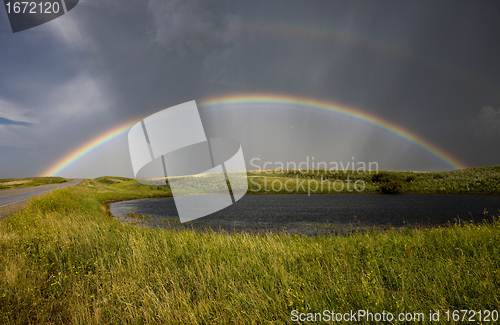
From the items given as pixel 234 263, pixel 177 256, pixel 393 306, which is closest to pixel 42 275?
pixel 177 256

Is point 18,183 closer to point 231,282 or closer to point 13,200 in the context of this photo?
point 13,200

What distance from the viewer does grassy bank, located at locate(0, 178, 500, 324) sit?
158 inches

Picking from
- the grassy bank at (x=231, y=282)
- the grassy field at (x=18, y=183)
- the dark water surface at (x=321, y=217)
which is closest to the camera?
the grassy bank at (x=231, y=282)

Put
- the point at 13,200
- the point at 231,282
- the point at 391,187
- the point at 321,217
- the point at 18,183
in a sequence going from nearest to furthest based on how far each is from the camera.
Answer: the point at 231,282
the point at 13,200
the point at 321,217
the point at 391,187
the point at 18,183

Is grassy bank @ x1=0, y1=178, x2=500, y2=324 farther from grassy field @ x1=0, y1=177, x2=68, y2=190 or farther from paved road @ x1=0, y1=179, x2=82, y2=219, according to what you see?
grassy field @ x1=0, y1=177, x2=68, y2=190

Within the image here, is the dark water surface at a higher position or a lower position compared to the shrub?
lower

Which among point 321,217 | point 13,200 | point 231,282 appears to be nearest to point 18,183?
point 13,200

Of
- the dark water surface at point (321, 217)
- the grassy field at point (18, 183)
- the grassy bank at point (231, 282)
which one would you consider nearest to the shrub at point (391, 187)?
the dark water surface at point (321, 217)

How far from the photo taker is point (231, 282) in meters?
4.91

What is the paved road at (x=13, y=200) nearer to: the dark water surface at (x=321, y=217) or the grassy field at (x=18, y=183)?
the dark water surface at (x=321, y=217)

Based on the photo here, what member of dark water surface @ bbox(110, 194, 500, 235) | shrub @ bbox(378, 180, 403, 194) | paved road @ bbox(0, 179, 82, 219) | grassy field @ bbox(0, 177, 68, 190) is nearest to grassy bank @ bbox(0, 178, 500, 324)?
dark water surface @ bbox(110, 194, 500, 235)

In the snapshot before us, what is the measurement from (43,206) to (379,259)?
20929 millimetres

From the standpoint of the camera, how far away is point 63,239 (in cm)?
860

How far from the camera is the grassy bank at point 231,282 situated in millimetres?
4012
